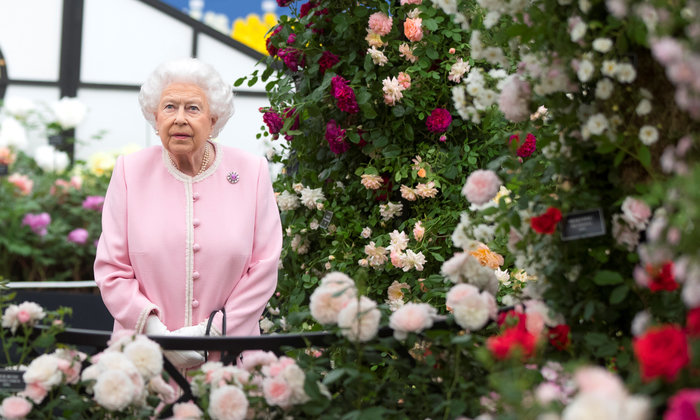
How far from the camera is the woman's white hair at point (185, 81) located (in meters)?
2.16

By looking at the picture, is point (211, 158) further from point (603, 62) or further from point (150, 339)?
point (603, 62)

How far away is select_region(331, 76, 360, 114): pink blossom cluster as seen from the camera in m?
2.68

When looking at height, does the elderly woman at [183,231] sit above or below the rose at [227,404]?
above

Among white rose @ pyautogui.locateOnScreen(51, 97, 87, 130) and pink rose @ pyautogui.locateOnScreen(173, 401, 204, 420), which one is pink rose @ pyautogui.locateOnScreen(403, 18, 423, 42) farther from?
white rose @ pyautogui.locateOnScreen(51, 97, 87, 130)

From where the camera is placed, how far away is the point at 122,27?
6.32 m

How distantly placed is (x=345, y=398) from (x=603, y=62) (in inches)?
32.1

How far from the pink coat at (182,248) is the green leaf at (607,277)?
995 millimetres


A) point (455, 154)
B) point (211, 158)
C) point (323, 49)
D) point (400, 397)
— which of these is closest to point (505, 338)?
point (400, 397)

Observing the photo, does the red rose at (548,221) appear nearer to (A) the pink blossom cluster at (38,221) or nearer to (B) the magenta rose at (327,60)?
(B) the magenta rose at (327,60)

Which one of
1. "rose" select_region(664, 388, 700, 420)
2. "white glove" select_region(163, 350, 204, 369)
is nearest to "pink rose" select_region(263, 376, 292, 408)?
"white glove" select_region(163, 350, 204, 369)

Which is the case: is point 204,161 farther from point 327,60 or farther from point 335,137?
point 327,60

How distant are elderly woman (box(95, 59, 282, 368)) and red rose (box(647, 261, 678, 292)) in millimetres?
1125

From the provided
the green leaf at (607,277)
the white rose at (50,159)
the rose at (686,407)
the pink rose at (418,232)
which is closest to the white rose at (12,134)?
the white rose at (50,159)

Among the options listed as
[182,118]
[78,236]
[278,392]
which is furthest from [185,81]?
[78,236]
